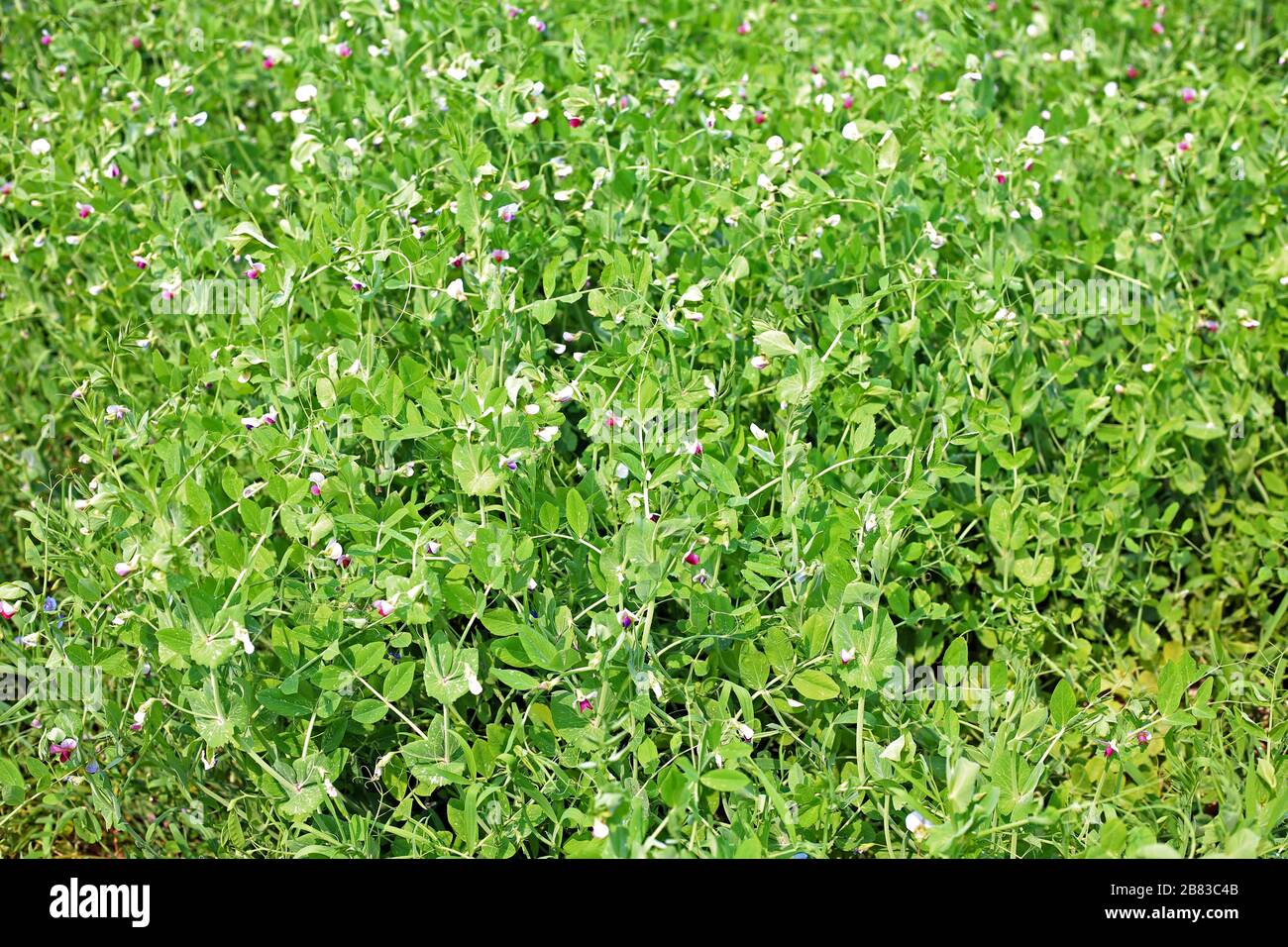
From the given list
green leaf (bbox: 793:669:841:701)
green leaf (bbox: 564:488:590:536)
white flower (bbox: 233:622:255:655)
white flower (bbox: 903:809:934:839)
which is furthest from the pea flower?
white flower (bbox: 903:809:934:839)

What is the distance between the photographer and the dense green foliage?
1.92 meters

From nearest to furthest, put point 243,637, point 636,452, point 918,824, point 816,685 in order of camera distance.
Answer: point 918,824, point 243,637, point 816,685, point 636,452

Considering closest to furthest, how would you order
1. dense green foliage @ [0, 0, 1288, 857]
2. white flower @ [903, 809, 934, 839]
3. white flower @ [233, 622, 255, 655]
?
white flower @ [903, 809, 934, 839] < white flower @ [233, 622, 255, 655] < dense green foliage @ [0, 0, 1288, 857]

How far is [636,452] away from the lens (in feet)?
7.16

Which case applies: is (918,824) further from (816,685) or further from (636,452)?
(636,452)

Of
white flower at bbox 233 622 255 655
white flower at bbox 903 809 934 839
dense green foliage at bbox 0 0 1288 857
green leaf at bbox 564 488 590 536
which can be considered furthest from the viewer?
green leaf at bbox 564 488 590 536

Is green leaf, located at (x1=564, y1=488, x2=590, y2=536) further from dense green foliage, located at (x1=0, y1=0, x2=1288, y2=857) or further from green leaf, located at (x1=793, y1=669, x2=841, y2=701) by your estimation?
green leaf, located at (x1=793, y1=669, x2=841, y2=701)

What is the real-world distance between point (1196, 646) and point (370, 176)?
2.13 metres

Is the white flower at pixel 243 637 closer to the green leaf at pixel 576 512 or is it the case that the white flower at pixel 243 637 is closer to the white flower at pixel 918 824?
the green leaf at pixel 576 512

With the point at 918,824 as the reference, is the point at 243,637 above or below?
above

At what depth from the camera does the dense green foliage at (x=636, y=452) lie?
192 centimetres

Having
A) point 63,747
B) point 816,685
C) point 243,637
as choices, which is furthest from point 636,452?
point 63,747

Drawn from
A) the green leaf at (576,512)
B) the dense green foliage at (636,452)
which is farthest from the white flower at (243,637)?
the green leaf at (576,512)

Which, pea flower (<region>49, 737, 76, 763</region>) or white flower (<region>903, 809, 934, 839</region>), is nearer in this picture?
white flower (<region>903, 809, 934, 839</region>)
